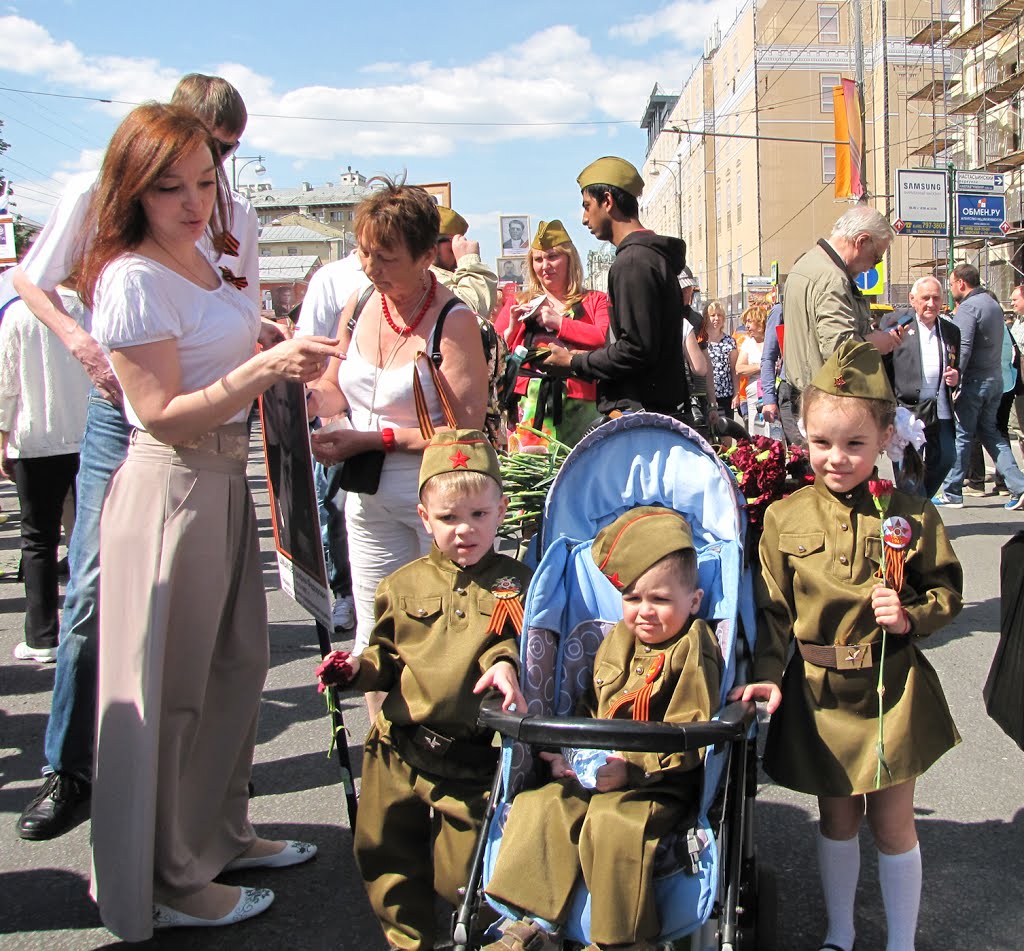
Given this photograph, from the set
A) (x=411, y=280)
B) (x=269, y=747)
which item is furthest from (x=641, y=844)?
(x=269, y=747)

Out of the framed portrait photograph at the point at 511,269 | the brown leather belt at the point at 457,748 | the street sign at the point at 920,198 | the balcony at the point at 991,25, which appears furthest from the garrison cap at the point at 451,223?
the balcony at the point at 991,25

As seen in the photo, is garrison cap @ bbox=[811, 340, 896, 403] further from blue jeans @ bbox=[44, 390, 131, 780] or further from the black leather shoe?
the black leather shoe

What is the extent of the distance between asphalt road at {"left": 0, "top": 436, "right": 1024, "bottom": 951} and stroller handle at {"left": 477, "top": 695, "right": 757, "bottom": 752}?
98cm

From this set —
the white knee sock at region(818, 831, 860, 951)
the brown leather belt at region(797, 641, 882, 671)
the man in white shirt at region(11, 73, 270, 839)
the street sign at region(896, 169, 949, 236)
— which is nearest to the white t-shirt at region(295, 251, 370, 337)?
the man in white shirt at region(11, 73, 270, 839)

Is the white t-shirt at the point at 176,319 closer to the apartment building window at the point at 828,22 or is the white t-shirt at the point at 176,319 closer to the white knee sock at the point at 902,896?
the white knee sock at the point at 902,896

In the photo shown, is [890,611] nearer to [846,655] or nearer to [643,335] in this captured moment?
[846,655]

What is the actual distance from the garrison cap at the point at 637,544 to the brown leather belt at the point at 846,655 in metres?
0.48

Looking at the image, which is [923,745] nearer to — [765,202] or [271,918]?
[271,918]

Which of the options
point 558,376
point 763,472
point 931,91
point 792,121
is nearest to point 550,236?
point 558,376

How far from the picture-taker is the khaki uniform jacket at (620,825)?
2.14 m

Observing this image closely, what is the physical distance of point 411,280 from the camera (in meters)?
3.23

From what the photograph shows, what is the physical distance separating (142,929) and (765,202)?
55470mm

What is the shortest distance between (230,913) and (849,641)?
1926 mm

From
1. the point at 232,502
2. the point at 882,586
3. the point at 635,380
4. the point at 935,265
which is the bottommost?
the point at 882,586
